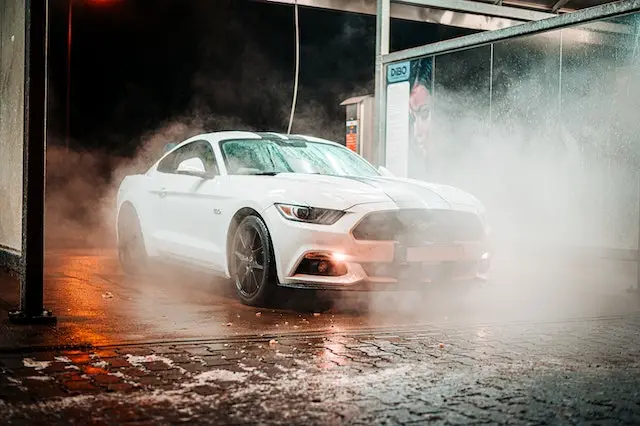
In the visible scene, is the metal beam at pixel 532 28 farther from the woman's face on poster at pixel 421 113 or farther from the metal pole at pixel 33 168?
the metal pole at pixel 33 168

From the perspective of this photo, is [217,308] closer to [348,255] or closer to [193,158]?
[348,255]

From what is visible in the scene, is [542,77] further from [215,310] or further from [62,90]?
[62,90]

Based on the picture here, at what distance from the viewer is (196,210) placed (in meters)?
9.03

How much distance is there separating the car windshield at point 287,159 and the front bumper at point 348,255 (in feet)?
3.35

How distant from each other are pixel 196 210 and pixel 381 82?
5150 mm

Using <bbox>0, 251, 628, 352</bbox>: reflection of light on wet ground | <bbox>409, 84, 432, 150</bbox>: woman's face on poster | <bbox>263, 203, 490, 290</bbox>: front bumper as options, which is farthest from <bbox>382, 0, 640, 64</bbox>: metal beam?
<bbox>263, 203, 490, 290</bbox>: front bumper

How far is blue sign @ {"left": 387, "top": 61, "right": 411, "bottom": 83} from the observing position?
12.9 metres

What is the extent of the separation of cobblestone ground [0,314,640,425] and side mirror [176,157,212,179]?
2.66m

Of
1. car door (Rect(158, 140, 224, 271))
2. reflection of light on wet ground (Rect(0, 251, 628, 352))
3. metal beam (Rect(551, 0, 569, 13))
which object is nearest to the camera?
reflection of light on wet ground (Rect(0, 251, 628, 352))

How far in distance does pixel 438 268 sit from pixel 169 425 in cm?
428

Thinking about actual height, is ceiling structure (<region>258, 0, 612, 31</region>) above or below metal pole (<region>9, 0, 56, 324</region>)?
above

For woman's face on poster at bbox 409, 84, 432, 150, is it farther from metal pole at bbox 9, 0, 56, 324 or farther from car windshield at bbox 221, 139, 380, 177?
metal pole at bbox 9, 0, 56, 324

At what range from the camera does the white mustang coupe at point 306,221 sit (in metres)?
7.78

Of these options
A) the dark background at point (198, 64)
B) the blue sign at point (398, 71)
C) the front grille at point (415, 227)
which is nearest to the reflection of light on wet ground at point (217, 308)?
the front grille at point (415, 227)
